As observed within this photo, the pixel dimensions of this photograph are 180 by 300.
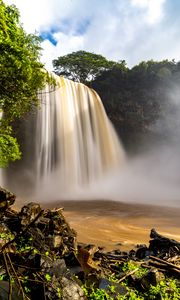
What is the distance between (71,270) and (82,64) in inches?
1566

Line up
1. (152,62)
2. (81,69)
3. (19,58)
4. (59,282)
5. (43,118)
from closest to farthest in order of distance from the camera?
1. (59,282)
2. (19,58)
3. (43,118)
4. (152,62)
5. (81,69)

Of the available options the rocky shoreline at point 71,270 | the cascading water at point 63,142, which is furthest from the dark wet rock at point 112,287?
the cascading water at point 63,142

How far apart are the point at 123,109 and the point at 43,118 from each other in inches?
466

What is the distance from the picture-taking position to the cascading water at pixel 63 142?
82.2ft

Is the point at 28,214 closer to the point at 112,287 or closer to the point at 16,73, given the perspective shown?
the point at 112,287

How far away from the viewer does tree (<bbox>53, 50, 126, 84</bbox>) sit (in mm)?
39750

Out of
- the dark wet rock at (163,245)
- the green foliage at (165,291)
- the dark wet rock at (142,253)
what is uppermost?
the dark wet rock at (163,245)

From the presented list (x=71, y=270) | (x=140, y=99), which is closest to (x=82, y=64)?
(x=140, y=99)

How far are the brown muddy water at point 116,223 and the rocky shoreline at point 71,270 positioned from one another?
2.77m

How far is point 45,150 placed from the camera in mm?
25406

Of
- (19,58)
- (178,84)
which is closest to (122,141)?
(178,84)

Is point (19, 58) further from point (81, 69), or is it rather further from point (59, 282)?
point (81, 69)

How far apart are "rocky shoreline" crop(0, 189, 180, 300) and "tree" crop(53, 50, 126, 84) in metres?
35.9

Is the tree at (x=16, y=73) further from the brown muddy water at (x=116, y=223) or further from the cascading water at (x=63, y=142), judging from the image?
the cascading water at (x=63, y=142)
